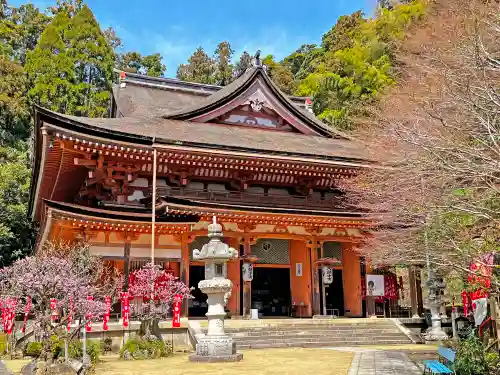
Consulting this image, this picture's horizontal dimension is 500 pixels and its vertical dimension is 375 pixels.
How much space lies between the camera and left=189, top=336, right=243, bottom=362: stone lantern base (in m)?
10.8

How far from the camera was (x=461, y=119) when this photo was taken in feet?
29.1

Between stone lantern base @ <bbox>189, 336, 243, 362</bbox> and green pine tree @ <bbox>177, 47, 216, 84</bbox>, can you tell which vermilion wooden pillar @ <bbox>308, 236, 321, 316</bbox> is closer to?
stone lantern base @ <bbox>189, 336, 243, 362</bbox>

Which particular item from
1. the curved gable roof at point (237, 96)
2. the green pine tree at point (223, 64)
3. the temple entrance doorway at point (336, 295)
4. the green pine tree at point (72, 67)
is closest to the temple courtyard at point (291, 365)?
the temple entrance doorway at point (336, 295)

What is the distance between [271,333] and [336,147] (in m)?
9.39

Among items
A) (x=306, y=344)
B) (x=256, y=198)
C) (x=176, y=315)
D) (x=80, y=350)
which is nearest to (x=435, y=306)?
Answer: (x=306, y=344)

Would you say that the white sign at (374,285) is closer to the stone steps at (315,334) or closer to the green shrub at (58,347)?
the stone steps at (315,334)

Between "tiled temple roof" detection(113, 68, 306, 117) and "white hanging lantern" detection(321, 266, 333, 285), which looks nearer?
"white hanging lantern" detection(321, 266, 333, 285)

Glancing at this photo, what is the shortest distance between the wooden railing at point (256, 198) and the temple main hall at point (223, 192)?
0.14 feet

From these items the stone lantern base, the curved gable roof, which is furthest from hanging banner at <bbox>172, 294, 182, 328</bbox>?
the curved gable roof

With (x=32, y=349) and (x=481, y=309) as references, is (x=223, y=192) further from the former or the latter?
(x=481, y=309)

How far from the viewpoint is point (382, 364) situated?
30.9ft

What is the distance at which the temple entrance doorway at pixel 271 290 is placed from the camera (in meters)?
20.8

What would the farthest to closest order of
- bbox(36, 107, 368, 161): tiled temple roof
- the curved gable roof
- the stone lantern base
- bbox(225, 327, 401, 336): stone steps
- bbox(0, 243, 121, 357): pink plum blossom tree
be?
1. the curved gable roof
2. bbox(36, 107, 368, 161): tiled temple roof
3. bbox(225, 327, 401, 336): stone steps
4. the stone lantern base
5. bbox(0, 243, 121, 357): pink plum blossom tree

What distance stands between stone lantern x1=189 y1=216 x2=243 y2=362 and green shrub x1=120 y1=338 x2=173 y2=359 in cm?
130
